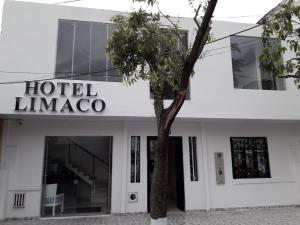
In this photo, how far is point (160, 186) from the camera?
3889mm

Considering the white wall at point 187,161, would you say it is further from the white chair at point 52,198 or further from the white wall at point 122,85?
the white wall at point 122,85

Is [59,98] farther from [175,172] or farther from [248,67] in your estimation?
[248,67]

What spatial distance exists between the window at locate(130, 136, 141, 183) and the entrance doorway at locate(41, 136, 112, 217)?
0.69 metres

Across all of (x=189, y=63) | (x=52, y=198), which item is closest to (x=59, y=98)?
(x=52, y=198)

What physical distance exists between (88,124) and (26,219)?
3.14 meters

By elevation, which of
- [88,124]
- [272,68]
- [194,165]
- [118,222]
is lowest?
[118,222]

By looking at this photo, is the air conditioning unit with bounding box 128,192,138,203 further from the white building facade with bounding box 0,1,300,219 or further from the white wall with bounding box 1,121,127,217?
the white wall with bounding box 1,121,127,217

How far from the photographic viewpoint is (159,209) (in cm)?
385

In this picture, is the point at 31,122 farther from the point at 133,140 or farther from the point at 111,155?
the point at 133,140

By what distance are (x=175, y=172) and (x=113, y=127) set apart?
2.82 metres

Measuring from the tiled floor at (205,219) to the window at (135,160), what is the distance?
108 centimetres

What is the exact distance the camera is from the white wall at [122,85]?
7195 millimetres

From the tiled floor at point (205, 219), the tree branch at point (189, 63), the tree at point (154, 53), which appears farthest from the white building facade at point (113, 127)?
the tree branch at point (189, 63)

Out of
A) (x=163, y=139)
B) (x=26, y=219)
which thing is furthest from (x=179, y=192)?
(x=163, y=139)
